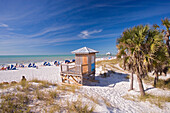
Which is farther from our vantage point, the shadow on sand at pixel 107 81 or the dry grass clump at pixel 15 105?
the shadow on sand at pixel 107 81

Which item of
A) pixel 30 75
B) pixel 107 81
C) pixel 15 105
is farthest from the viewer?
pixel 30 75

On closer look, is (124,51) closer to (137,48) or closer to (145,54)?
(137,48)

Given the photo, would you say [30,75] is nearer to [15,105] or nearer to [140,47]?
[15,105]

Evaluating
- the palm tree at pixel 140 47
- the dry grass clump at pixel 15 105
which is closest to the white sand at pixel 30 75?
the dry grass clump at pixel 15 105

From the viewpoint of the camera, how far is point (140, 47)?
5695 mm

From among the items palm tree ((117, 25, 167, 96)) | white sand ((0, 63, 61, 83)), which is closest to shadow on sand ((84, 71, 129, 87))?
palm tree ((117, 25, 167, 96))

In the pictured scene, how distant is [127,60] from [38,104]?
6.14m

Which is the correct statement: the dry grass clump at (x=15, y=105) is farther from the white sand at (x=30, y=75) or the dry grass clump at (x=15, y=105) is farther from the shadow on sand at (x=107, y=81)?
the shadow on sand at (x=107, y=81)

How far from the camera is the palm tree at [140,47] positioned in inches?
215

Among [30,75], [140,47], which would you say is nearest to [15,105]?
[140,47]

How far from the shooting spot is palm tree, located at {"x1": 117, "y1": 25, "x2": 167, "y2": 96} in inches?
215

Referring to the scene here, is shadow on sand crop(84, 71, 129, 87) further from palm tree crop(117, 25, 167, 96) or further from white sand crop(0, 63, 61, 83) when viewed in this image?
white sand crop(0, 63, 61, 83)

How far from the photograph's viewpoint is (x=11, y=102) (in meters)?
3.46

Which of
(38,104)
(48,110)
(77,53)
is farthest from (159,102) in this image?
(77,53)
